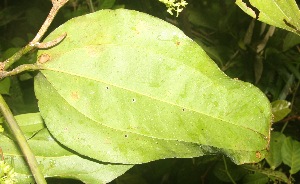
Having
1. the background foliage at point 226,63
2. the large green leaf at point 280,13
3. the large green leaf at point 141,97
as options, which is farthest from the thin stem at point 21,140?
the background foliage at point 226,63

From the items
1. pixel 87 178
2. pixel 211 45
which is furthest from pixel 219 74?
pixel 211 45

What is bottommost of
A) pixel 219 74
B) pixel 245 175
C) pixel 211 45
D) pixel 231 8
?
pixel 245 175

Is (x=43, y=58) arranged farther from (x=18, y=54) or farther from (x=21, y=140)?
(x=21, y=140)

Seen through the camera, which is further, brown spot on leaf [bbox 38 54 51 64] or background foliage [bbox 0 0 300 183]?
background foliage [bbox 0 0 300 183]

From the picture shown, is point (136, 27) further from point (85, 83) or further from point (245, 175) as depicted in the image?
point (245, 175)

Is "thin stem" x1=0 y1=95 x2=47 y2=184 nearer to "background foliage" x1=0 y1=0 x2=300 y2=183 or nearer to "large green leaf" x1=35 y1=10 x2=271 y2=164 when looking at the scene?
"large green leaf" x1=35 y1=10 x2=271 y2=164

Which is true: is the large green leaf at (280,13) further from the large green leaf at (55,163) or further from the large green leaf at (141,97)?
the large green leaf at (55,163)

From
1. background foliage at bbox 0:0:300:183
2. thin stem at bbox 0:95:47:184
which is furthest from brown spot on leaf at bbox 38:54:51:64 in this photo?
background foliage at bbox 0:0:300:183
